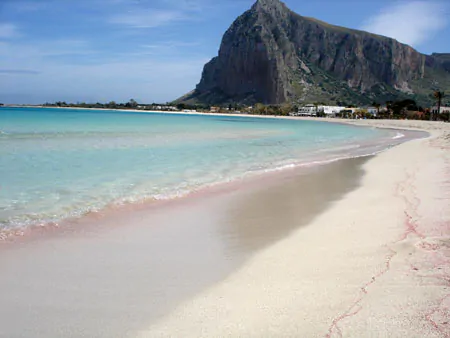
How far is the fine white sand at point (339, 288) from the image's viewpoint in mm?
3385

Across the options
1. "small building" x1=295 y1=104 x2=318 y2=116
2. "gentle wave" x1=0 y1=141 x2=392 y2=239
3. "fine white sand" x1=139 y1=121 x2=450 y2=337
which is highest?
"small building" x1=295 y1=104 x2=318 y2=116

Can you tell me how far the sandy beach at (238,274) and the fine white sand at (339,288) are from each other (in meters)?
0.01

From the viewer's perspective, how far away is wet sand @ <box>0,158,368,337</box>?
144 inches

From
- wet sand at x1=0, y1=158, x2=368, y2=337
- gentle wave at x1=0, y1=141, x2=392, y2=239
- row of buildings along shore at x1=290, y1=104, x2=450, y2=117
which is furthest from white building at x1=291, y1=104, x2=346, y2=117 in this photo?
wet sand at x1=0, y1=158, x2=368, y2=337

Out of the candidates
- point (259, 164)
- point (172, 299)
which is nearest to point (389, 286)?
point (172, 299)

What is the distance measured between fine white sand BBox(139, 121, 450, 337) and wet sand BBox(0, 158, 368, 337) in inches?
12.6

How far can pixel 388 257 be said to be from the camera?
4.98 meters

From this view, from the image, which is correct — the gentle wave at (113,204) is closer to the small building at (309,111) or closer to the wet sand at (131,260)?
the wet sand at (131,260)

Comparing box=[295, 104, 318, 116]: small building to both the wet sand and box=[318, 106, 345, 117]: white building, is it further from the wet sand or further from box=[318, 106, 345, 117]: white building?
the wet sand

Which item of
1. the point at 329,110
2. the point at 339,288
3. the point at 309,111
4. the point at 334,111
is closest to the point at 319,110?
the point at 329,110

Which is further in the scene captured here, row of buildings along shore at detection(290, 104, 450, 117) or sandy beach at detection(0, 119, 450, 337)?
row of buildings along shore at detection(290, 104, 450, 117)

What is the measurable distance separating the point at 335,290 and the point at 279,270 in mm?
829

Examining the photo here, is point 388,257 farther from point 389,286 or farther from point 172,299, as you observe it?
point 172,299

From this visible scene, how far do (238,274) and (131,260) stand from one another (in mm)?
1422
